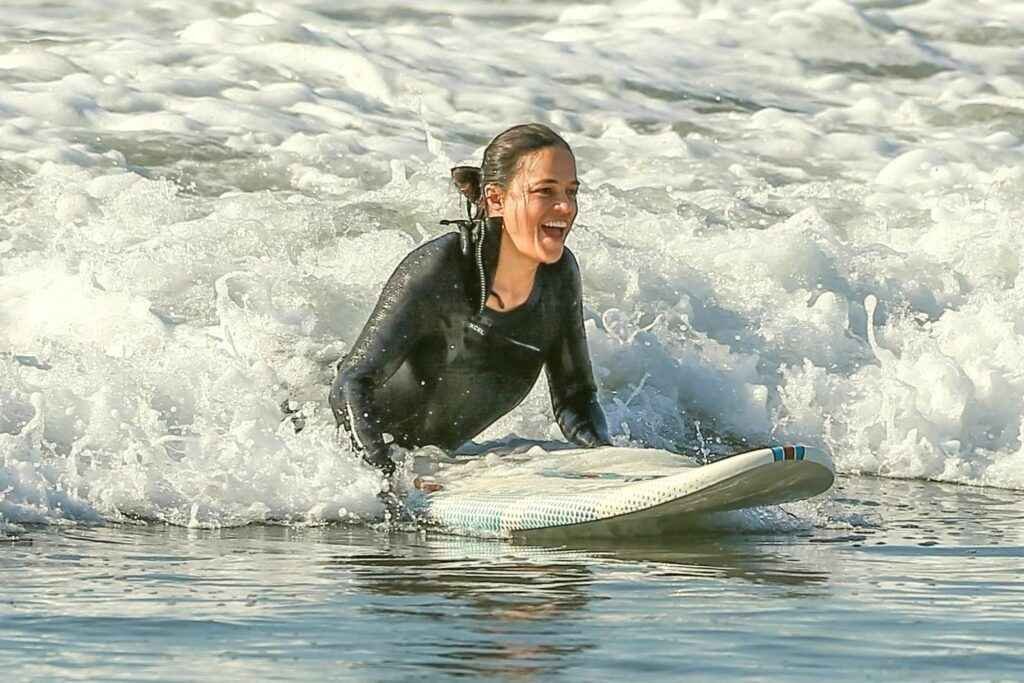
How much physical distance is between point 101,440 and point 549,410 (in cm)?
219

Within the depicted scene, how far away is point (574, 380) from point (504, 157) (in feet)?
2.72

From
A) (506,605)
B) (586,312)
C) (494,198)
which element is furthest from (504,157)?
(586,312)

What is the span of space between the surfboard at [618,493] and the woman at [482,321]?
37 cm

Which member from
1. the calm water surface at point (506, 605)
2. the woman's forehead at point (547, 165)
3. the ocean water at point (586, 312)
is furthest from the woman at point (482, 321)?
the calm water surface at point (506, 605)

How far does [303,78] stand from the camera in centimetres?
1345

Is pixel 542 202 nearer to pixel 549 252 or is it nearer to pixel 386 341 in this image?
pixel 549 252

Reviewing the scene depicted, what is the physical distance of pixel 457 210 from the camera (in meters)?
10.4

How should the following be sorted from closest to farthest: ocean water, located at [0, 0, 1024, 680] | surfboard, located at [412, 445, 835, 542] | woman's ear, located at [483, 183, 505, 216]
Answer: ocean water, located at [0, 0, 1024, 680] < surfboard, located at [412, 445, 835, 542] < woman's ear, located at [483, 183, 505, 216]

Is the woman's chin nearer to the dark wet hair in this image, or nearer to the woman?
the woman

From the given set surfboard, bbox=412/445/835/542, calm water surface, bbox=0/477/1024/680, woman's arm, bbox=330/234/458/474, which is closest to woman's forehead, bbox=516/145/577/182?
woman's arm, bbox=330/234/458/474

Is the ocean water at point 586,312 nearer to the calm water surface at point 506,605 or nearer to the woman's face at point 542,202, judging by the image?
the calm water surface at point 506,605

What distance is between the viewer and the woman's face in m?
6.61

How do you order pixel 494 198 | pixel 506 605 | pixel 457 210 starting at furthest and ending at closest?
pixel 457 210
pixel 494 198
pixel 506 605

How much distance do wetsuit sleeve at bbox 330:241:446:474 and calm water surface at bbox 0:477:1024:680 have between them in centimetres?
41
